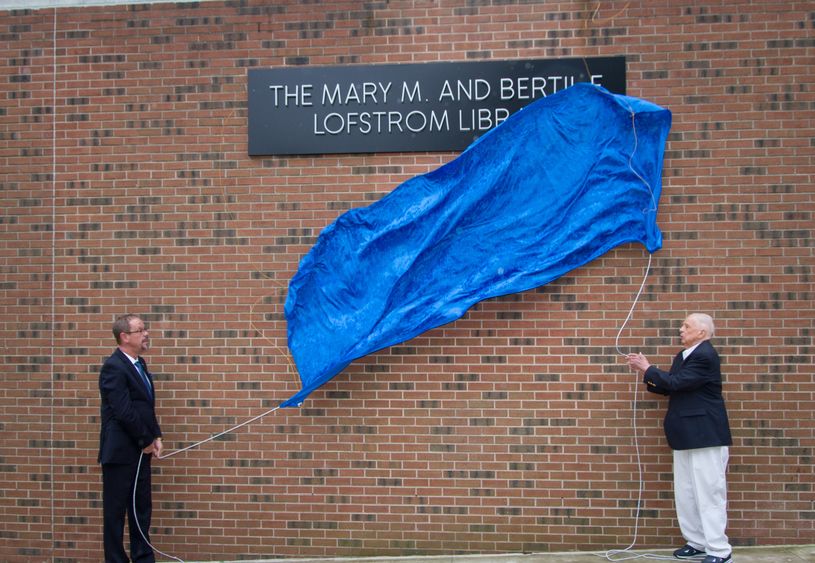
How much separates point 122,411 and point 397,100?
3154mm

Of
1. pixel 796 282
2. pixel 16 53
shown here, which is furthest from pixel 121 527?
pixel 796 282

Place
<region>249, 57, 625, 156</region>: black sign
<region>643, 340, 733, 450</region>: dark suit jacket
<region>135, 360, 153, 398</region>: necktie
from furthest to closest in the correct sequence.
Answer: <region>249, 57, 625, 156</region>: black sign → <region>135, 360, 153, 398</region>: necktie → <region>643, 340, 733, 450</region>: dark suit jacket

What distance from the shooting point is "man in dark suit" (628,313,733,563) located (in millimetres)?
4973

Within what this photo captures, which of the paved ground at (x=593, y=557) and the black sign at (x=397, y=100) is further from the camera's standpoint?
the black sign at (x=397, y=100)

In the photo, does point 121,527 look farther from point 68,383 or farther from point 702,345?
point 702,345

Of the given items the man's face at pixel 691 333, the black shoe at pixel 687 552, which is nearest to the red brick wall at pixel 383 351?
the black shoe at pixel 687 552

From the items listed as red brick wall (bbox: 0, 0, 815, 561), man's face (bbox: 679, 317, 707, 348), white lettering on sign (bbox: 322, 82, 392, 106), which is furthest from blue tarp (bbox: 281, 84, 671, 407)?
white lettering on sign (bbox: 322, 82, 392, 106)

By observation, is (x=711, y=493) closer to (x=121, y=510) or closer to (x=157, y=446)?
(x=157, y=446)

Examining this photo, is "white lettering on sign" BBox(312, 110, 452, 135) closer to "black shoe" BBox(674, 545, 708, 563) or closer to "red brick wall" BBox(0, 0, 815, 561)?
"red brick wall" BBox(0, 0, 815, 561)

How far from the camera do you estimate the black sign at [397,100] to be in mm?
5648

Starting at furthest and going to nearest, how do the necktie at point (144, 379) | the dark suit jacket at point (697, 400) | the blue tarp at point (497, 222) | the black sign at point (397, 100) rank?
the black sign at point (397, 100) < the blue tarp at point (497, 222) < the necktie at point (144, 379) < the dark suit jacket at point (697, 400)

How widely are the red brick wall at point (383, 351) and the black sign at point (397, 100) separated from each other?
0.13 m

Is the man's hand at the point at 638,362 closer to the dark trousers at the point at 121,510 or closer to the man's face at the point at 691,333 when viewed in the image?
the man's face at the point at 691,333

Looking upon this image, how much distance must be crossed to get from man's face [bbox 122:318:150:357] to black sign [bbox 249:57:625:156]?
5.42 ft
